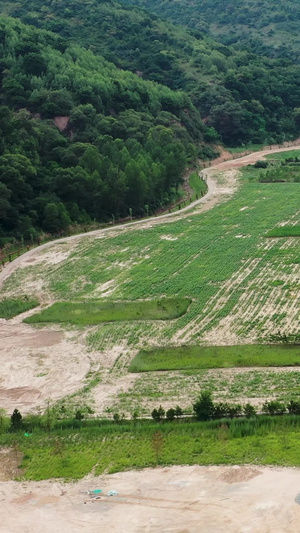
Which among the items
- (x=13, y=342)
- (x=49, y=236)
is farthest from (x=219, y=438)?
(x=49, y=236)

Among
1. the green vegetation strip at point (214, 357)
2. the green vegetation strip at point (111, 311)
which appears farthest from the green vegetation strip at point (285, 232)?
the green vegetation strip at point (214, 357)

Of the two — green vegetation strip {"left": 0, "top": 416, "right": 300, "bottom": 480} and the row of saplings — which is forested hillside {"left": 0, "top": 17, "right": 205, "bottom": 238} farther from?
the row of saplings

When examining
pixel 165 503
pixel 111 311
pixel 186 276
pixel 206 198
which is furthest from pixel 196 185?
pixel 165 503

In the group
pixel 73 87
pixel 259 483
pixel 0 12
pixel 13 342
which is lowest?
pixel 259 483

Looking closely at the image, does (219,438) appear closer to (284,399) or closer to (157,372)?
(284,399)

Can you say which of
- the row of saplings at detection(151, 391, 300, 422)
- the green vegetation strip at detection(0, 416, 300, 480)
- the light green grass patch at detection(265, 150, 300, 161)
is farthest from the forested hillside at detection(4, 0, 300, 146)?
the green vegetation strip at detection(0, 416, 300, 480)
